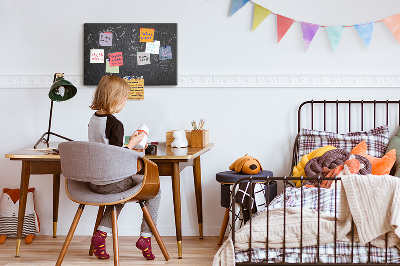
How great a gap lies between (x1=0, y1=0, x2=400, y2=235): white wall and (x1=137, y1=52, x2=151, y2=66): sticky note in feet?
0.61

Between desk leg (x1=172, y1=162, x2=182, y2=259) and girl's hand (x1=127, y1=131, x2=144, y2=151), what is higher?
girl's hand (x1=127, y1=131, x2=144, y2=151)

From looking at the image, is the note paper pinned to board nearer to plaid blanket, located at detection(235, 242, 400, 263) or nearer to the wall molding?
the wall molding

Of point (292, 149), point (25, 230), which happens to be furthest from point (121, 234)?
point (292, 149)

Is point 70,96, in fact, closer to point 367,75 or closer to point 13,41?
point 13,41

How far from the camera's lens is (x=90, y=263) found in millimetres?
3010

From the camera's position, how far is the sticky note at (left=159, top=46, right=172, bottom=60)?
3727mm

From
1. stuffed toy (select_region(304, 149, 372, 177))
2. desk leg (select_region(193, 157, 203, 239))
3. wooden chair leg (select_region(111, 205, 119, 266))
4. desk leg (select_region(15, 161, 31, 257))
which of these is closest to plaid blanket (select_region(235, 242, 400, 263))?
wooden chair leg (select_region(111, 205, 119, 266))

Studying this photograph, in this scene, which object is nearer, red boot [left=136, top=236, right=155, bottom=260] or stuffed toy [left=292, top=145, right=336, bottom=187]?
red boot [left=136, top=236, right=155, bottom=260]

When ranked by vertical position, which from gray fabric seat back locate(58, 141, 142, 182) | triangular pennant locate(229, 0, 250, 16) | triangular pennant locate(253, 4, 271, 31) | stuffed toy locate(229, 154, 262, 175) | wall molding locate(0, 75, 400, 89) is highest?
triangular pennant locate(229, 0, 250, 16)

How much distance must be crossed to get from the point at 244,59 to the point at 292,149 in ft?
2.34

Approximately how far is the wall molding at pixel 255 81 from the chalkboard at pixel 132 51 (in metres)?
0.12

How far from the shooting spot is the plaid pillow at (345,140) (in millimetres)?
3494

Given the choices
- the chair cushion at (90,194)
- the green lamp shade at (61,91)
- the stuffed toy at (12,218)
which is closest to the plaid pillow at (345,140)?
the chair cushion at (90,194)

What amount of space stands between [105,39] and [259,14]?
1082 mm
